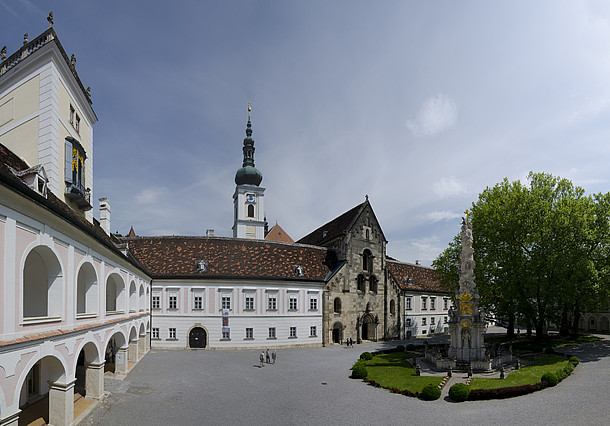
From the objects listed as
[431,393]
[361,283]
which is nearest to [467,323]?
[431,393]

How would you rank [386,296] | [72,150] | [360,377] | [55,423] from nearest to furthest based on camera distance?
[55,423]
[72,150]
[360,377]
[386,296]

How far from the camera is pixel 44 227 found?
14.9 m

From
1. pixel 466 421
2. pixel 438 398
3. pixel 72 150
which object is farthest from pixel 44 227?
pixel 438 398

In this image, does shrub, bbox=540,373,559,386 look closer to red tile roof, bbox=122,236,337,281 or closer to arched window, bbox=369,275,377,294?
red tile roof, bbox=122,236,337,281

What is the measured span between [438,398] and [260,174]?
65669 mm

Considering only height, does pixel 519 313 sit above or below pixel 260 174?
below

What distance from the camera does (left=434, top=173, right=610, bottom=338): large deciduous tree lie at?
39219mm

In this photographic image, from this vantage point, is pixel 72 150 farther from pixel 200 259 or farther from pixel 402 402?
pixel 402 402

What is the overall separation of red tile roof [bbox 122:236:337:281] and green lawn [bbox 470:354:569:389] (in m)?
25.1

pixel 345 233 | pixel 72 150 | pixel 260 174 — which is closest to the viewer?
pixel 72 150

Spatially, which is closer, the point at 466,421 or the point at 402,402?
the point at 466,421

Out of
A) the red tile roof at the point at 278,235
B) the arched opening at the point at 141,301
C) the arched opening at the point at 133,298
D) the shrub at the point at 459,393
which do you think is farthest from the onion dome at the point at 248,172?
the shrub at the point at 459,393

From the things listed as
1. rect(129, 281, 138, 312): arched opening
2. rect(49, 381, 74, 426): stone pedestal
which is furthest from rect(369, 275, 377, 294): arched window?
rect(49, 381, 74, 426): stone pedestal

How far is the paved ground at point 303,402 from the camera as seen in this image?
20062mm
